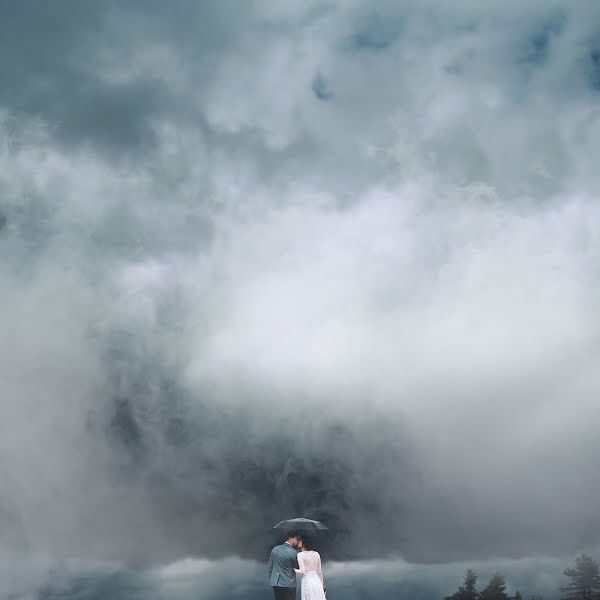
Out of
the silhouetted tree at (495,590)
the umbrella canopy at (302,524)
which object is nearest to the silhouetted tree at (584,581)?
the silhouetted tree at (495,590)

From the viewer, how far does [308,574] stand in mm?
21906

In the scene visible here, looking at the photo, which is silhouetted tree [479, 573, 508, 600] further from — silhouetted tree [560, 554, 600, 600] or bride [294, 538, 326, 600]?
bride [294, 538, 326, 600]

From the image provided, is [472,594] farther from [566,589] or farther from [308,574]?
[308,574]

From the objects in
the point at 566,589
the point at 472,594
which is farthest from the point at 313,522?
the point at 472,594

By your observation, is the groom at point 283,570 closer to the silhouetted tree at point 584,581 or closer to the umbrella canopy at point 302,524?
the umbrella canopy at point 302,524

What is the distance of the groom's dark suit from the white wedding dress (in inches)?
10.3

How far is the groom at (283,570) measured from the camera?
21.4 meters

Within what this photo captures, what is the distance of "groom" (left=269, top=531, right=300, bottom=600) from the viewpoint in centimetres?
2136

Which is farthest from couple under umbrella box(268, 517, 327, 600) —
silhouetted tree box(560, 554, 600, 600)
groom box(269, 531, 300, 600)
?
silhouetted tree box(560, 554, 600, 600)

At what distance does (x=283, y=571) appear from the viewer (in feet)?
70.8

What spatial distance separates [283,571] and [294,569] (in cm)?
43

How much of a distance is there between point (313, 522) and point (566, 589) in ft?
265

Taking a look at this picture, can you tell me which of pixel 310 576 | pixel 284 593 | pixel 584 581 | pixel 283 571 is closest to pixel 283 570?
pixel 283 571

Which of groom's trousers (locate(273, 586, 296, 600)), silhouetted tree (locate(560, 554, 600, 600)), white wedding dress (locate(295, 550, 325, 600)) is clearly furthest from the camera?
silhouetted tree (locate(560, 554, 600, 600))
